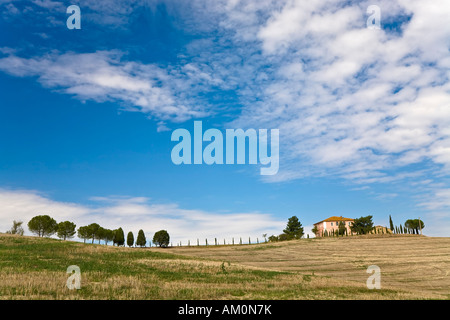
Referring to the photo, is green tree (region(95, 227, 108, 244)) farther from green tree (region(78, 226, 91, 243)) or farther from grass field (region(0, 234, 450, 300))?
grass field (region(0, 234, 450, 300))

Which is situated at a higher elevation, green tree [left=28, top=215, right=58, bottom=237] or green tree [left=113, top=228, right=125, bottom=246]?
green tree [left=28, top=215, right=58, bottom=237]

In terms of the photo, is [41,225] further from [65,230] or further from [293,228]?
[293,228]

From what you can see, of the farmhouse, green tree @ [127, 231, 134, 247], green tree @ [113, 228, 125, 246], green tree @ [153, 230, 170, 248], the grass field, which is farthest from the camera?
the farmhouse

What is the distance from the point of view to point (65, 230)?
12962cm

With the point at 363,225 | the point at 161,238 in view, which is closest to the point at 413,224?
the point at 363,225

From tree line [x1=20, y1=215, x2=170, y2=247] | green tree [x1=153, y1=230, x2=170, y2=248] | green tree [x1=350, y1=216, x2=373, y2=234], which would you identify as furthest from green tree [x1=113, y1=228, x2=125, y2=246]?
green tree [x1=350, y1=216, x2=373, y2=234]

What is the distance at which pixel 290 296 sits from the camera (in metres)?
20.0

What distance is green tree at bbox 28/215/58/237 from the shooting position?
124m

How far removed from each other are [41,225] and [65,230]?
8.92 m

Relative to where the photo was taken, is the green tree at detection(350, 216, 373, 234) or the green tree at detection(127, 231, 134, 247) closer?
the green tree at detection(350, 216, 373, 234)

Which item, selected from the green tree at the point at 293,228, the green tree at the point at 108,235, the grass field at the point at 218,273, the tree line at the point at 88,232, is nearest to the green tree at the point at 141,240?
the tree line at the point at 88,232

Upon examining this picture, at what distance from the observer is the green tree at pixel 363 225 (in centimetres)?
13312

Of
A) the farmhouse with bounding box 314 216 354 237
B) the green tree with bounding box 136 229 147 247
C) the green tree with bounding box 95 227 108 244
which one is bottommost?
the green tree with bounding box 136 229 147 247
